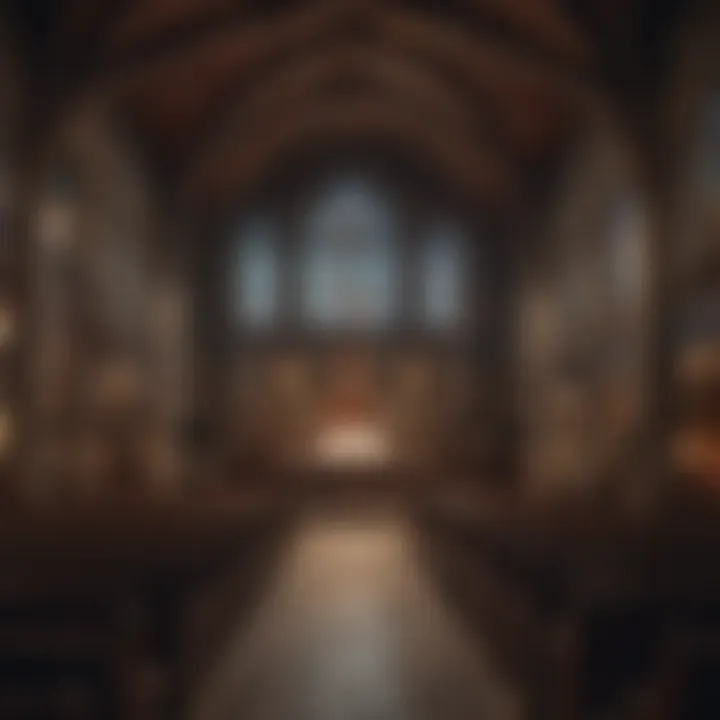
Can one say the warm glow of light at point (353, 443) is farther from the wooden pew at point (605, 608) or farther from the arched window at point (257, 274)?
the wooden pew at point (605, 608)

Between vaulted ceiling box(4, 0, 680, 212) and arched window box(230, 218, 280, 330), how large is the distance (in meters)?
1.20

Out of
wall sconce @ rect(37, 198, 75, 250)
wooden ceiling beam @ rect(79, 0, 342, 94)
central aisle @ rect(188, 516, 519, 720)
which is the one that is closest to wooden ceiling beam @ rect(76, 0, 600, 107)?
wooden ceiling beam @ rect(79, 0, 342, 94)

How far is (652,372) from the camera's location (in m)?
12.8

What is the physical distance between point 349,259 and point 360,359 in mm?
2271

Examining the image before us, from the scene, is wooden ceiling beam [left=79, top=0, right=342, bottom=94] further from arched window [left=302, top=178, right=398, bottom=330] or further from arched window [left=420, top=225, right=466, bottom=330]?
arched window [left=420, top=225, right=466, bottom=330]

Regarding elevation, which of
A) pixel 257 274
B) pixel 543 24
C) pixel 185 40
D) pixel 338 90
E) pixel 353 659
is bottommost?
pixel 353 659

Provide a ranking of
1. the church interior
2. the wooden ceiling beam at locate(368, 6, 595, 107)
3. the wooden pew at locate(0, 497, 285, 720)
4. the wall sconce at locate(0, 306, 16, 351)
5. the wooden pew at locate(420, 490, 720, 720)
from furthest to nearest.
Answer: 1. the wooden ceiling beam at locate(368, 6, 595, 107)
2. the wall sconce at locate(0, 306, 16, 351)
3. the church interior
4. the wooden pew at locate(420, 490, 720, 720)
5. the wooden pew at locate(0, 497, 285, 720)

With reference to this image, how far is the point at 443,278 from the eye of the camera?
22.7 metres

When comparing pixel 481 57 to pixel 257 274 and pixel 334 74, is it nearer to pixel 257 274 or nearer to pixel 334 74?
pixel 334 74

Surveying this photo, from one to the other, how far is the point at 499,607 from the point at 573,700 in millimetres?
2149

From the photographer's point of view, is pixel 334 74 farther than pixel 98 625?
Yes

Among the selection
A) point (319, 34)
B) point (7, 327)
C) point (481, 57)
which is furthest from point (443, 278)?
point (7, 327)

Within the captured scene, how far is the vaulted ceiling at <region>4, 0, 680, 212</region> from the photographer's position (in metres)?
13.4

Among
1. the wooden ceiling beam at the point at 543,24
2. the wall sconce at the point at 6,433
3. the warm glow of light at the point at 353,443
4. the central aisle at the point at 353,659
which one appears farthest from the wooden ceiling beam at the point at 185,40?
the warm glow of light at the point at 353,443
